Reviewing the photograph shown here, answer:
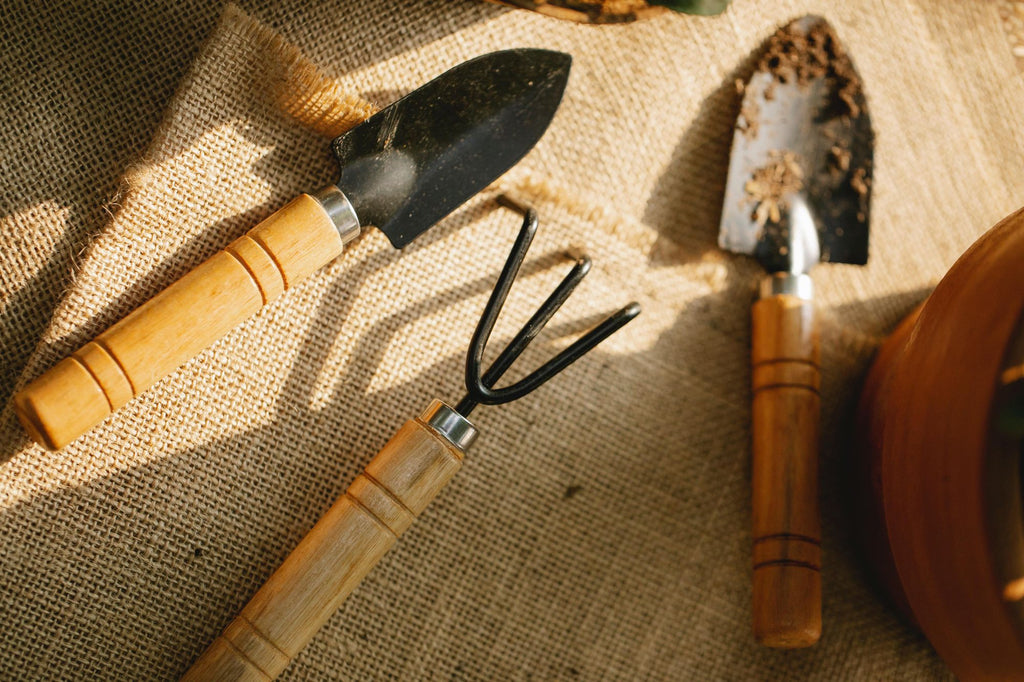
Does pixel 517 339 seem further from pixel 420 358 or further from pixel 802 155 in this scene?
pixel 802 155

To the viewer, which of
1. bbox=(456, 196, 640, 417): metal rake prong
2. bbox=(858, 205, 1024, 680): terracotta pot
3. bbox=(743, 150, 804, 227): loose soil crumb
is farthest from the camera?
bbox=(743, 150, 804, 227): loose soil crumb

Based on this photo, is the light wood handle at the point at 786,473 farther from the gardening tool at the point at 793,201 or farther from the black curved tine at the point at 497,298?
the black curved tine at the point at 497,298

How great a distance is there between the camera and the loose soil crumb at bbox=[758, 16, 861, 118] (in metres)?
0.59

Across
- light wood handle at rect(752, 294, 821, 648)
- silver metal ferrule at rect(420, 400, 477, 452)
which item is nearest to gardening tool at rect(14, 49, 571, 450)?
silver metal ferrule at rect(420, 400, 477, 452)

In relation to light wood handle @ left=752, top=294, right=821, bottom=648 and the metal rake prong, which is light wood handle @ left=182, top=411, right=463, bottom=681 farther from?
light wood handle @ left=752, top=294, right=821, bottom=648

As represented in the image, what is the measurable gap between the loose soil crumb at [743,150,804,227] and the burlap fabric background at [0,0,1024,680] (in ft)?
0.11

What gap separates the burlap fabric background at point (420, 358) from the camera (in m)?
0.50

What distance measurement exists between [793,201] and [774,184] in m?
0.02

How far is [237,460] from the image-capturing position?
52 cm

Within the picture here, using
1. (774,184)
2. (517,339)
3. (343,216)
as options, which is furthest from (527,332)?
(774,184)

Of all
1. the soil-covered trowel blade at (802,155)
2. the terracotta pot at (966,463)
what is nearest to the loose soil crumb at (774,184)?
the soil-covered trowel blade at (802,155)

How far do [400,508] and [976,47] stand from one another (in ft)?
2.05

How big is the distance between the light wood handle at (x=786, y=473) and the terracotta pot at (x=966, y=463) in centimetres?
7

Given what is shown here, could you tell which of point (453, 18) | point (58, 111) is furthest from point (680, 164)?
point (58, 111)
